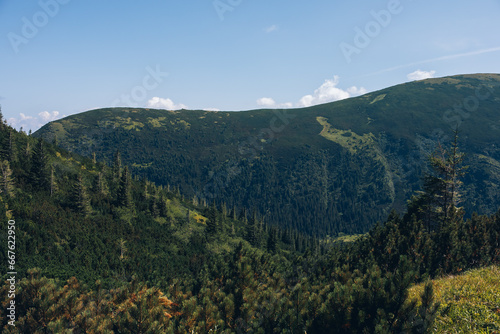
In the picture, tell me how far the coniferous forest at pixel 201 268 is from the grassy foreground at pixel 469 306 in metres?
0.30

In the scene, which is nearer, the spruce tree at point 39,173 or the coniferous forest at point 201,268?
the coniferous forest at point 201,268

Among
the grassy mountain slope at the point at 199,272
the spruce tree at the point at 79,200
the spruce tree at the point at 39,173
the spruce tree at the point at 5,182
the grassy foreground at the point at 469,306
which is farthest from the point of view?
the spruce tree at the point at 39,173

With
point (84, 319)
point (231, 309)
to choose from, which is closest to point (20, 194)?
point (84, 319)

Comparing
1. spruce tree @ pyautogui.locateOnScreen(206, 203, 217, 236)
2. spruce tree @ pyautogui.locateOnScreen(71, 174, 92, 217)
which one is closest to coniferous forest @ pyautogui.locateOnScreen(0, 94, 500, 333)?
spruce tree @ pyautogui.locateOnScreen(71, 174, 92, 217)

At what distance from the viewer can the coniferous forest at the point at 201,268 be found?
12148mm

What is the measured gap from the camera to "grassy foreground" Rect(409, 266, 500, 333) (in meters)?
10.6

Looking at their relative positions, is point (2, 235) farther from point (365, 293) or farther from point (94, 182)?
point (365, 293)

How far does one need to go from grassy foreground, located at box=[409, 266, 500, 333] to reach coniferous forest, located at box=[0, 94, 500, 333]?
301 mm

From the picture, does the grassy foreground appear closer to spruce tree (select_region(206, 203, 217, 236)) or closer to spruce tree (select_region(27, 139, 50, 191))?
spruce tree (select_region(27, 139, 50, 191))

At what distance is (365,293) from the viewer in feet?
37.7

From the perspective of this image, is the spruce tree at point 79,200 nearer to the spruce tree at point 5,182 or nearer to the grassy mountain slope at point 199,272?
the grassy mountain slope at point 199,272

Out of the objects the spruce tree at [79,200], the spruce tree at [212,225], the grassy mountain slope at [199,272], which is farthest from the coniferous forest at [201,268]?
the spruce tree at [212,225]

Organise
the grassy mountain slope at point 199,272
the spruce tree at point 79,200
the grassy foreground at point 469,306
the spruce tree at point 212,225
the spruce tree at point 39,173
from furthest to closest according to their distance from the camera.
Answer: the spruce tree at point 212,225
the spruce tree at point 39,173
the spruce tree at point 79,200
the grassy mountain slope at point 199,272
the grassy foreground at point 469,306

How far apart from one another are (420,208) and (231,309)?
107ft
